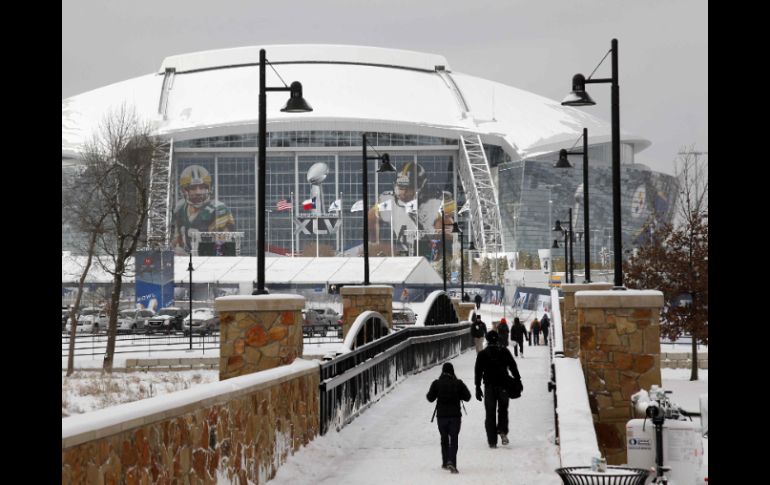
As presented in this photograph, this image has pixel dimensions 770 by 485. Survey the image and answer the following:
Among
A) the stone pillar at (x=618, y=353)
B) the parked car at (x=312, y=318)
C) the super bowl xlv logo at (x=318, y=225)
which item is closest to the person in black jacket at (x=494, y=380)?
the stone pillar at (x=618, y=353)

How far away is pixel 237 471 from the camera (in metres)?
10.5

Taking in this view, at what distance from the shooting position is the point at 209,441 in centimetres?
963

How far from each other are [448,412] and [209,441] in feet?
14.0

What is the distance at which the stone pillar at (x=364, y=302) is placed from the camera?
2956 centimetres

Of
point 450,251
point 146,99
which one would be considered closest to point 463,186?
point 450,251

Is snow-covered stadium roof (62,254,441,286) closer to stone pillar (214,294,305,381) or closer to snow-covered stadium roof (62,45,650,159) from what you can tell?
snow-covered stadium roof (62,45,650,159)

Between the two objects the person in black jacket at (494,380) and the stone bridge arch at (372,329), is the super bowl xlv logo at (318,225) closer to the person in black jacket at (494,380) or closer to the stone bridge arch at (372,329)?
the stone bridge arch at (372,329)

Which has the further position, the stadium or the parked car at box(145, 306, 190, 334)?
the stadium

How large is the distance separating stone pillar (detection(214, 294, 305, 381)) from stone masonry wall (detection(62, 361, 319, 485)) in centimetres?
128

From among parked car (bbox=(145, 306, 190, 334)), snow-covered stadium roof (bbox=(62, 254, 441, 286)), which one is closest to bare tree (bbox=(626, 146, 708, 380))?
parked car (bbox=(145, 306, 190, 334))

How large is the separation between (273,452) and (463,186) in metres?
131

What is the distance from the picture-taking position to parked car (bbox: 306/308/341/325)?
209 ft

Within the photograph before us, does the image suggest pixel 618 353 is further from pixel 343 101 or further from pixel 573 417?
pixel 343 101
